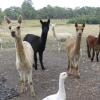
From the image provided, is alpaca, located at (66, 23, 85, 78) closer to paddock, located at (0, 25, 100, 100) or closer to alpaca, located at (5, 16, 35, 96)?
paddock, located at (0, 25, 100, 100)

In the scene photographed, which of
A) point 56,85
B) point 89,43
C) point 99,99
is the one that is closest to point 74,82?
point 56,85

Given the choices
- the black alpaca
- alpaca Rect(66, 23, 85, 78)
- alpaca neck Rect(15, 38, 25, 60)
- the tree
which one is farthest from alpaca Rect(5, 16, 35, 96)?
the tree

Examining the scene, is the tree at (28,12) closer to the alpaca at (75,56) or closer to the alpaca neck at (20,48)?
the alpaca at (75,56)

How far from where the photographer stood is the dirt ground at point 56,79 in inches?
318

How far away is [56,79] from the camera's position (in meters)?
9.59

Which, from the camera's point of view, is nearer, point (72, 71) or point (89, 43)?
point (72, 71)

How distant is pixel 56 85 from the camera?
891cm

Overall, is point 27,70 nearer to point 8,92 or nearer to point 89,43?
point 8,92

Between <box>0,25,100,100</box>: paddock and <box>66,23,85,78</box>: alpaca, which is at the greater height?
<box>66,23,85,78</box>: alpaca

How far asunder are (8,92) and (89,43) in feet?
18.2

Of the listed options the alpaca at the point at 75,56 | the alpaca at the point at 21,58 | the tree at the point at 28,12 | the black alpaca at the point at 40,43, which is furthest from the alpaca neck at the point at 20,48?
the tree at the point at 28,12

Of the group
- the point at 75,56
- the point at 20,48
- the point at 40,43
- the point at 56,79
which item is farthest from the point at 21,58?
the point at 40,43

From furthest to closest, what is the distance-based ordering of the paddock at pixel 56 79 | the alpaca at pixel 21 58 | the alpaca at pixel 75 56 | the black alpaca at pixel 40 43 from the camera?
the black alpaca at pixel 40 43, the alpaca at pixel 75 56, the paddock at pixel 56 79, the alpaca at pixel 21 58

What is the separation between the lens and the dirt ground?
806cm
